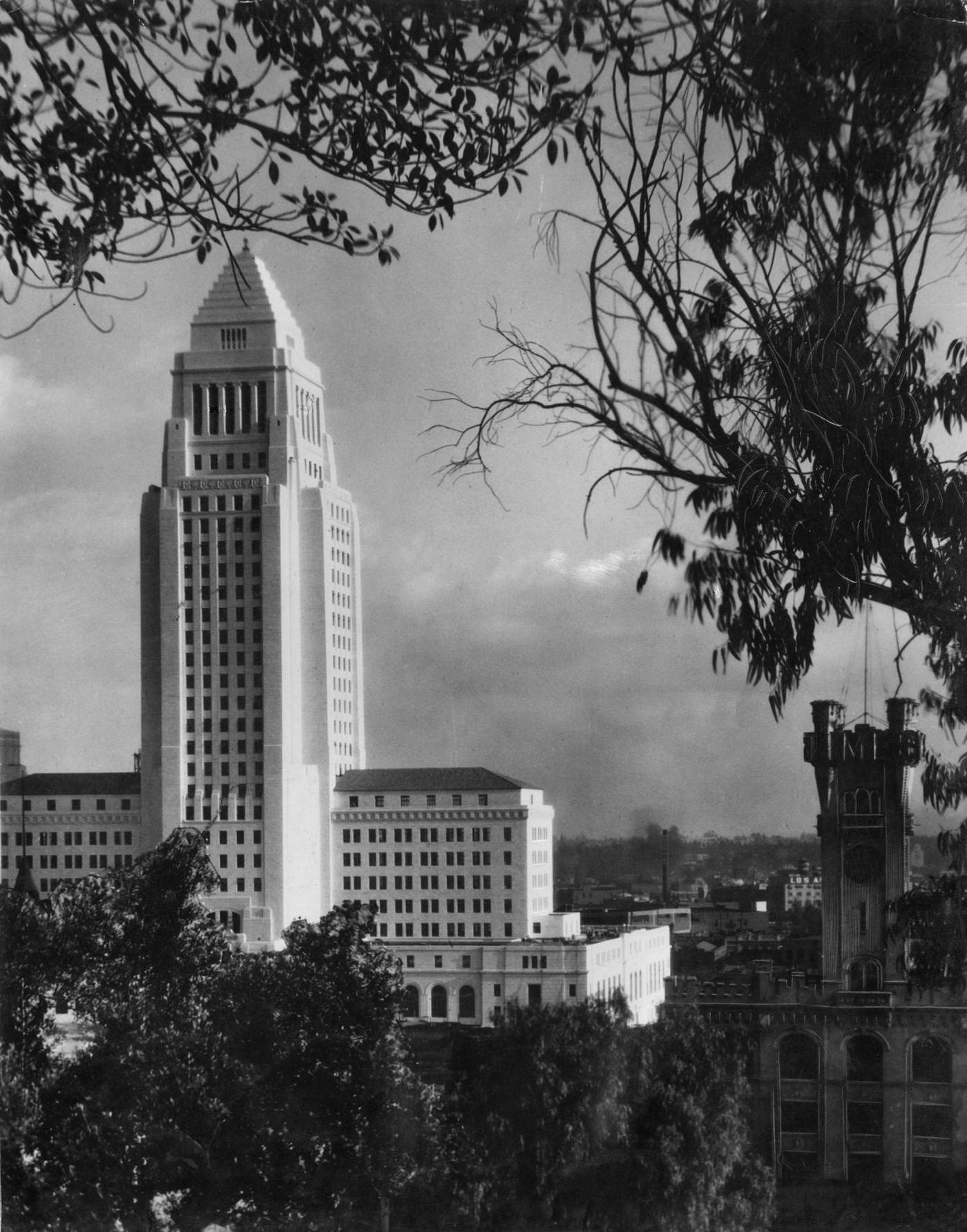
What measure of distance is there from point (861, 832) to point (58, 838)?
170 centimetres

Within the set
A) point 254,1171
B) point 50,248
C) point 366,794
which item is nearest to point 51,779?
point 366,794

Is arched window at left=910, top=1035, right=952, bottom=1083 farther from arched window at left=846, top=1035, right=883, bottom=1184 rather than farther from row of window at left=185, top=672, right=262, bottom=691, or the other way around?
row of window at left=185, top=672, right=262, bottom=691

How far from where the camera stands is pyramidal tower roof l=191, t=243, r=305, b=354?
2.50m

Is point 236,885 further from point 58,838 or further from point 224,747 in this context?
point 58,838

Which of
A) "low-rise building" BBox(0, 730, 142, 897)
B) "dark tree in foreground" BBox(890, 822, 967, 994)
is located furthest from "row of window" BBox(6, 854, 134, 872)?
"dark tree in foreground" BBox(890, 822, 967, 994)

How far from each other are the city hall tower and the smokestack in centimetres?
63

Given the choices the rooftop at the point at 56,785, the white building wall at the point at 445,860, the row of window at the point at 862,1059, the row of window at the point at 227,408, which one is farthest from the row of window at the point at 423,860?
the row of window at the point at 227,408

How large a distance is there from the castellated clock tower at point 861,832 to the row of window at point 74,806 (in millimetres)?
1398

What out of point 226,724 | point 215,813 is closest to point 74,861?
point 215,813

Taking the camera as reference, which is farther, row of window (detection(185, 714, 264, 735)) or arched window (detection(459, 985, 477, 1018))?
row of window (detection(185, 714, 264, 735))

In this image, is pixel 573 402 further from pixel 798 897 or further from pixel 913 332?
pixel 798 897

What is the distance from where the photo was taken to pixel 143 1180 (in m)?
2.44

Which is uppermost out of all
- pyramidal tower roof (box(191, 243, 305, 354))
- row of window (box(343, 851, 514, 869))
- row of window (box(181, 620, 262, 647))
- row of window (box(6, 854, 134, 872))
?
pyramidal tower roof (box(191, 243, 305, 354))

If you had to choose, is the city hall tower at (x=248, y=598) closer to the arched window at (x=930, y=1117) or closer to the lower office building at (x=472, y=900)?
the lower office building at (x=472, y=900)
